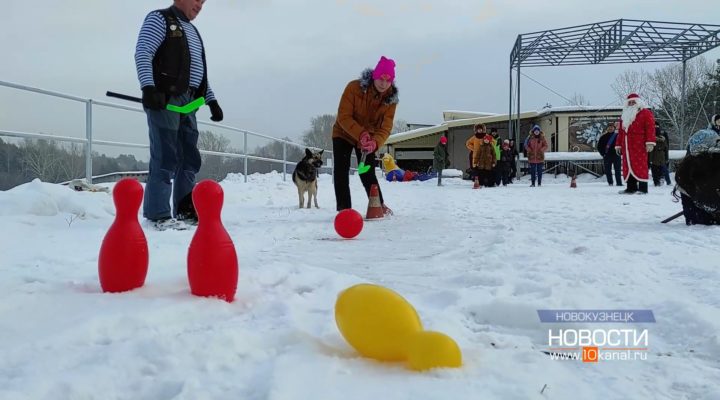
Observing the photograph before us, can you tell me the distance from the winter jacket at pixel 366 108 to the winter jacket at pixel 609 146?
8911 mm

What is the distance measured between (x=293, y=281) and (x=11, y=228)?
2.29 metres

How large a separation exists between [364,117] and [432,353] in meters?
4.13

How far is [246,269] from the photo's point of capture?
2.55m

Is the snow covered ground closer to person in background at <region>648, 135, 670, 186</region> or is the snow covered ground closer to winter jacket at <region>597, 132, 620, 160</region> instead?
person in background at <region>648, 135, 670, 186</region>

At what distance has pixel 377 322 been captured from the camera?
1396 millimetres

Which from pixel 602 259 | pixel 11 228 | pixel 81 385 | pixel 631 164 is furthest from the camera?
pixel 631 164

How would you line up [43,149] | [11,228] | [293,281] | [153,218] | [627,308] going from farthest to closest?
[43,149], [153,218], [11,228], [293,281], [627,308]

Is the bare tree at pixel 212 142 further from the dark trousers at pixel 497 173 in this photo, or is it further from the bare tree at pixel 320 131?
the bare tree at pixel 320 131

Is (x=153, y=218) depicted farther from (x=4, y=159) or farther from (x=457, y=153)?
(x=457, y=153)

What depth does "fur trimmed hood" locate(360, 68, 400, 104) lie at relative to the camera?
5.06 meters

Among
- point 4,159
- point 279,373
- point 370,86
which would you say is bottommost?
point 279,373

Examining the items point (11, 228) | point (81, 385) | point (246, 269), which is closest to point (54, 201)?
point (11, 228)

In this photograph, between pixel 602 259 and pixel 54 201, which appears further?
pixel 54 201

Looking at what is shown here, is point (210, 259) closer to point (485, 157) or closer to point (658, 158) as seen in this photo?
point (658, 158)
